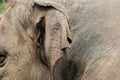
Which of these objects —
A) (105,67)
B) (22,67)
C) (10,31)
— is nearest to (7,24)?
(10,31)

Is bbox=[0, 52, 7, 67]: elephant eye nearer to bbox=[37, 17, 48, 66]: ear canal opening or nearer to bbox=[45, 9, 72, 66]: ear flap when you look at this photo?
bbox=[37, 17, 48, 66]: ear canal opening

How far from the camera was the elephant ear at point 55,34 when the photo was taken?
4297mm

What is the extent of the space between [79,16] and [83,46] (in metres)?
0.29

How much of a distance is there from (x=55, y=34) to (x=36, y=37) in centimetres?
29

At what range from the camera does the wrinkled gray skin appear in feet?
14.8

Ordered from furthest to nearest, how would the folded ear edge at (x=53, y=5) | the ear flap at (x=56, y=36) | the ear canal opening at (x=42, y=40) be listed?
the ear canal opening at (x=42, y=40) < the folded ear edge at (x=53, y=5) < the ear flap at (x=56, y=36)

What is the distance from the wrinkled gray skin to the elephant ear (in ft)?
0.31

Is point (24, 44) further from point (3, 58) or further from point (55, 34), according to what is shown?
point (55, 34)

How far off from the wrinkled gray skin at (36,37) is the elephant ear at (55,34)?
10 cm

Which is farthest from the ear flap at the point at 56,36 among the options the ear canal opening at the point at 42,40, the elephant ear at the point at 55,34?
the ear canal opening at the point at 42,40

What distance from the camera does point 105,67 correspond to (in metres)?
4.27

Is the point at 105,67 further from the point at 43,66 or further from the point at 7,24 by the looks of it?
the point at 7,24

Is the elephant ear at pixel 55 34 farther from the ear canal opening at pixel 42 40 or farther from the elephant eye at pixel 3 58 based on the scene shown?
the elephant eye at pixel 3 58

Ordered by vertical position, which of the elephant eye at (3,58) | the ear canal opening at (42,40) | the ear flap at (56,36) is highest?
the ear flap at (56,36)
